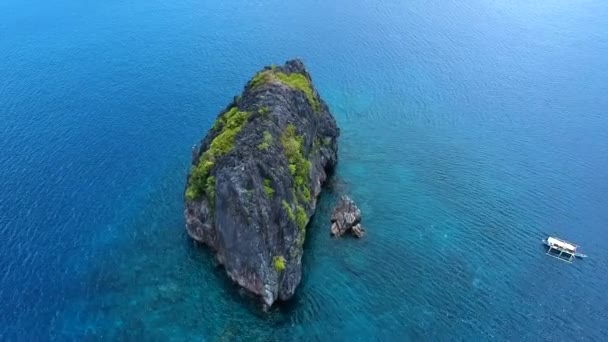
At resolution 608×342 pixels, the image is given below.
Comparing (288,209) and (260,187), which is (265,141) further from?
(288,209)

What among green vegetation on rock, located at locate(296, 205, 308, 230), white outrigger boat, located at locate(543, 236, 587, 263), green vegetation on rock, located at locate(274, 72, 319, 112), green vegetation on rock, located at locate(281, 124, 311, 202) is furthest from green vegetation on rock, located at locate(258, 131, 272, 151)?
white outrigger boat, located at locate(543, 236, 587, 263)

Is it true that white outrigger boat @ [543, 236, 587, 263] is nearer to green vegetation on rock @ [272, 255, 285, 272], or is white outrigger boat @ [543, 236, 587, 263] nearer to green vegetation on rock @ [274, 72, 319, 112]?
green vegetation on rock @ [272, 255, 285, 272]

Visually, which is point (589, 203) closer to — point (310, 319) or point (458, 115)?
point (458, 115)

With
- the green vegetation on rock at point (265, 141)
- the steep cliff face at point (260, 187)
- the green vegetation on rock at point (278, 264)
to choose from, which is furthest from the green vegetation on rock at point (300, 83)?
the green vegetation on rock at point (278, 264)

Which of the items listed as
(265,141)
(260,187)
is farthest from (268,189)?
(265,141)

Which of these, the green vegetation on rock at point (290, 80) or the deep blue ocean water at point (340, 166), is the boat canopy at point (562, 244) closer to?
the deep blue ocean water at point (340, 166)

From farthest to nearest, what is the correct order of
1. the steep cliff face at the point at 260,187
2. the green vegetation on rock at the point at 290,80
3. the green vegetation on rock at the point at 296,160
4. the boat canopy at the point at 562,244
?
1. the green vegetation on rock at the point at 290,80
2. the boat canopy at the point at 562,244
3. the green vegetation on rock at the point at 296,160
4. the steep cliff face at the point at 260,187

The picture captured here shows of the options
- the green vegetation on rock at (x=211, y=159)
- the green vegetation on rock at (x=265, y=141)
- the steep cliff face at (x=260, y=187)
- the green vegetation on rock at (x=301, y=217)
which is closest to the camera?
the steep cliff face at (x=260, y=187)
